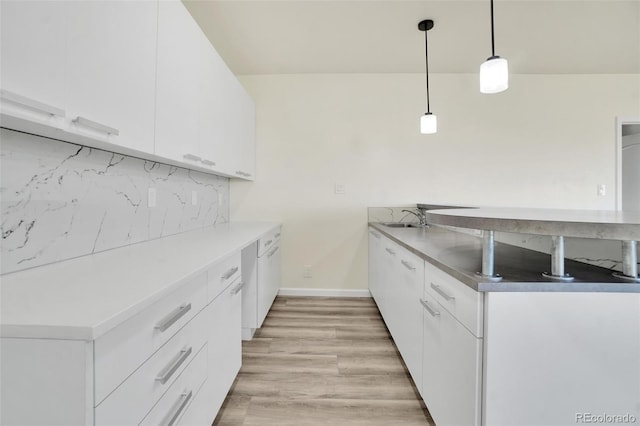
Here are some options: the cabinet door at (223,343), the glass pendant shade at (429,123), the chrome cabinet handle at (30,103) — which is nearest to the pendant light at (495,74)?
the glass pendant shade at (429,123)

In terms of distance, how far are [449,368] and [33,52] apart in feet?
5.44

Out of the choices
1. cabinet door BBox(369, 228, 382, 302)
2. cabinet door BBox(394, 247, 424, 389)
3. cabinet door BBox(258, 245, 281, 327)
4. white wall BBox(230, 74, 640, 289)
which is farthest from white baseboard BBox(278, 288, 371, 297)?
cabinet door BBox(394, 247, 424, 389)

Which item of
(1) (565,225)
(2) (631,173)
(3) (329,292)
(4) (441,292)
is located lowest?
(3) (329,292)

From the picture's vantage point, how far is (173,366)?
0.84 metres

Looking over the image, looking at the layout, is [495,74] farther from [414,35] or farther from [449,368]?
[449,368]

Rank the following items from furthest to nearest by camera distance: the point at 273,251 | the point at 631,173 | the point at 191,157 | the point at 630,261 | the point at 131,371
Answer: the point at 631,173 → the point at 273,251 → the point at 191,157 → the point at 630,261 → the point at 131,371

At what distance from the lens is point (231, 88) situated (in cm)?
226

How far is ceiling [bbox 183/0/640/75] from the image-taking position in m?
2.01

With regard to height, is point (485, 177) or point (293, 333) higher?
point (485, 177)

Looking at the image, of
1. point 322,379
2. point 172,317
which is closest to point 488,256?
point 172,317

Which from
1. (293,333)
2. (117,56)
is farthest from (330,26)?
(293,333)

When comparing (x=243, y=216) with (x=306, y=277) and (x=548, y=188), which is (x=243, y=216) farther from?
(x=548, y=188)

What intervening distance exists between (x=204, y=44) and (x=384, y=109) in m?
1.96

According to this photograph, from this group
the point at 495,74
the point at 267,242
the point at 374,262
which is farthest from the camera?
the point at 374,262
